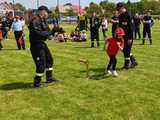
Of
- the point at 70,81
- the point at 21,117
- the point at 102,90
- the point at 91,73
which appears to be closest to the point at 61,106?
the point at 21,117

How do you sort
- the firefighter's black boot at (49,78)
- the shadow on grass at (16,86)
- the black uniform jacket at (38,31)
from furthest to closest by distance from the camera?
the firefighter's black boot at (49,78), the shadow on grass at (16,86), the black uniform jacket at (38,31)

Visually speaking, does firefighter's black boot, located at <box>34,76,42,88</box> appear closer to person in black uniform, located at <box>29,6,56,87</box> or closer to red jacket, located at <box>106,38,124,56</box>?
person in black uniform, located at <box>29,6,56,87</box>

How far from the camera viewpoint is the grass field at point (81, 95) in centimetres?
920

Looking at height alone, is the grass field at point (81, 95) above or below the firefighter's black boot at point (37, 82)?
below

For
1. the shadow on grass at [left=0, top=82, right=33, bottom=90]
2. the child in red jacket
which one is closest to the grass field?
the shadow on grass at [left=0, top=82, right=33, bottom=90]

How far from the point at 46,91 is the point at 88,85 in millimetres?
1306

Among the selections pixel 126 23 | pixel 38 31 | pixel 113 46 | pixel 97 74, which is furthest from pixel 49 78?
pixel 126 23

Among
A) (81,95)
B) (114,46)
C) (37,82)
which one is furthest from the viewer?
(114,46)

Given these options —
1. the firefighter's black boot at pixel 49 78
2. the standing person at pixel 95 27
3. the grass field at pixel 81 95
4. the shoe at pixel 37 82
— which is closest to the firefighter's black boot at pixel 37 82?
the shoe at pixel 37 82

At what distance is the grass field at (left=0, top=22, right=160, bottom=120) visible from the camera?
920cm

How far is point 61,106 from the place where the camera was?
9.88 metres

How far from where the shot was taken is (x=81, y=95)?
10.9m

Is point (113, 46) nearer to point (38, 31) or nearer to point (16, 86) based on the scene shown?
point (38, 31)

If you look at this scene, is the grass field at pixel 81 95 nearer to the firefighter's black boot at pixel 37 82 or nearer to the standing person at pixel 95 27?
the firefighter's black boot at pixel 37 82
